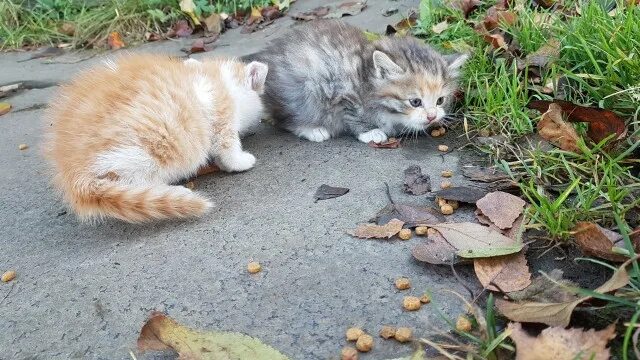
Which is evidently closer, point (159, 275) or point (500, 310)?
point (500, 310)

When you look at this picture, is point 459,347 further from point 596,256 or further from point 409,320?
point 596,256

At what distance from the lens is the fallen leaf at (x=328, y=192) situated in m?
2.07

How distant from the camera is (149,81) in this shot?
2184mm

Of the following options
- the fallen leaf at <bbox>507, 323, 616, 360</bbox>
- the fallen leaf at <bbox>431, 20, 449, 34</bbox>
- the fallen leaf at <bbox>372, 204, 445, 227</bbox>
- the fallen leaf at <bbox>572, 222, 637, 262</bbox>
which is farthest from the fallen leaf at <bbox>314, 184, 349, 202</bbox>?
the fallen leaf at <bbox>431, 20, 449, 34</bbox>

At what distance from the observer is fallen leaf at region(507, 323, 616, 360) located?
45.7 inches

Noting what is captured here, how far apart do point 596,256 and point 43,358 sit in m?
1.45

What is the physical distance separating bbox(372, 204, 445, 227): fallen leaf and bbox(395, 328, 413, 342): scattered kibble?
1.70ft

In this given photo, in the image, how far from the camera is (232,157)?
92.4 inches

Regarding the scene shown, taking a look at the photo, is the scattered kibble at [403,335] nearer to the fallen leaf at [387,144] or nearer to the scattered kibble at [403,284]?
the scattered kibble at [403,284]

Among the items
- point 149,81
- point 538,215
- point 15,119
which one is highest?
point 149,81

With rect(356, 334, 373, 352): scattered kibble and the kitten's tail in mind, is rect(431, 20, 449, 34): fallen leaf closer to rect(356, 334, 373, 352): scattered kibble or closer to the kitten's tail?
the kitten's tail

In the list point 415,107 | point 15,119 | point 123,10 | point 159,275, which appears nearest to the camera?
point 159,275

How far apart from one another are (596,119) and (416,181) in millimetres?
664

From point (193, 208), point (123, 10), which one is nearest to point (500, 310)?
point (193, 208)
